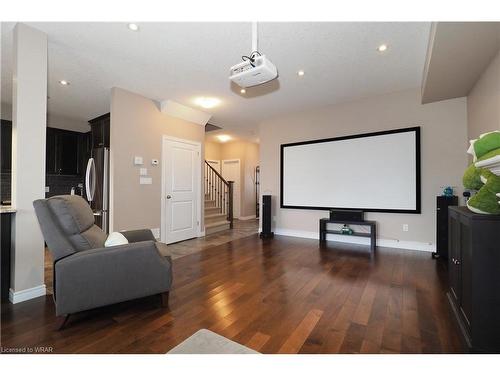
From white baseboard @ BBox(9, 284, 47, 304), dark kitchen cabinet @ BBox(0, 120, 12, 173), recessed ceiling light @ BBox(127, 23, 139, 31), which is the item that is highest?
recessed ceiling light @ BBox(127, 23, 139, 31)

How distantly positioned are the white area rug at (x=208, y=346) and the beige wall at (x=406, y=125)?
3.63m

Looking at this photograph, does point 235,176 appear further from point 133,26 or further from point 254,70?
point 254,70

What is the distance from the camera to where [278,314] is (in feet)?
6.62

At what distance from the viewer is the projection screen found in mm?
3990

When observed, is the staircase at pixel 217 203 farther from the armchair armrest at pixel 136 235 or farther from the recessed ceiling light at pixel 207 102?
the armchair armrest at pixel 136 235

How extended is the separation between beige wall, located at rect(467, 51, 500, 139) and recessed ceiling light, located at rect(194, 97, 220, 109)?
3.72 meters

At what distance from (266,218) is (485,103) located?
3812 millimetres

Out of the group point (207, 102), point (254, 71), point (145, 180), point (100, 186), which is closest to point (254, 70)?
point (254, 71)

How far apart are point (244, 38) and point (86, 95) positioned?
10.4 feet

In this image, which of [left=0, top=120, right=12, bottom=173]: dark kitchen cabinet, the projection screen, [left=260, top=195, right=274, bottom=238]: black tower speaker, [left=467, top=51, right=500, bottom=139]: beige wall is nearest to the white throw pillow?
[left=260, top=195, right=274, bottom=238]: black tower speaker

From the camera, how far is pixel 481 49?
2.40 metres

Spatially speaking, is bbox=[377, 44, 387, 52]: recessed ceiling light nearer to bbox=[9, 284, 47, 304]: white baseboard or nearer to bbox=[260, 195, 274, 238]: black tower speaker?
bbox=[260, 195, 274, 238]: black tower speaker

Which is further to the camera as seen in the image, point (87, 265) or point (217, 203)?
point (217, 203)

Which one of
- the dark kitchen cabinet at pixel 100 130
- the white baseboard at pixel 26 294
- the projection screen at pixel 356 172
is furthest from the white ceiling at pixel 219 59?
the white baseboard at pixel 26 294
